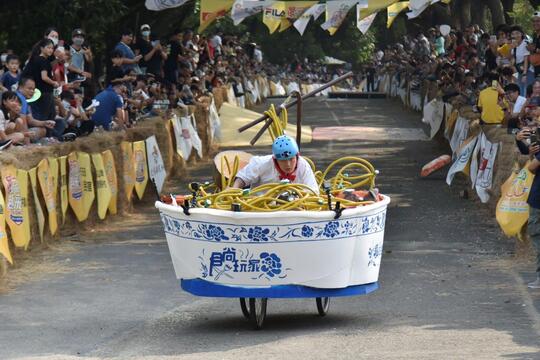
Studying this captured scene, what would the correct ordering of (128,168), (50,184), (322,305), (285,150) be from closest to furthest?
(285,150), (322,305), (50,184), (128,168)

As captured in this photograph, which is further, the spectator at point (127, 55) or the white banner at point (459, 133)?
the spectator at point (127, 55)

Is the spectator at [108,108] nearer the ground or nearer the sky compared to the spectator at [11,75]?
Result: nearer the ground

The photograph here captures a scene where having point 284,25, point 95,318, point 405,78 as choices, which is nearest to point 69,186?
point 95,318

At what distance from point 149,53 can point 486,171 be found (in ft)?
35.0

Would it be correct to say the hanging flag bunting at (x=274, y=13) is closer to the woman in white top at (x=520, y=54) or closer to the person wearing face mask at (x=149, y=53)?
the person wearing face mask at (x=149, y=53)

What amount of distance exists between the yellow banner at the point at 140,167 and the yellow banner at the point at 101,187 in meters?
1.84

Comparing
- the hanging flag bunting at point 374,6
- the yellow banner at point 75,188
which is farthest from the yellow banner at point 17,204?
the hanging flag bunting at point 374,6

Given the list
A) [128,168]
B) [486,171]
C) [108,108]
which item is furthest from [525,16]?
[128,168]

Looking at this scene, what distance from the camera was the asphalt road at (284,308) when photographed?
10.9 metres

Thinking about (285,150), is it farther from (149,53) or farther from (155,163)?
(149,53)

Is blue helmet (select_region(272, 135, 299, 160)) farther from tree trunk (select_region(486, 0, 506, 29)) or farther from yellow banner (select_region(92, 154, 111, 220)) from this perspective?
tree trunk (select_region(486, 0, 506, 29))

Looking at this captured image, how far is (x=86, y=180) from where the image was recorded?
18.6 m

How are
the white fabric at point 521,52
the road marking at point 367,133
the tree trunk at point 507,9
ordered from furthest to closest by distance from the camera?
the tree trunk at point 507,9 < the road marking at point 367,133 < the white fabric at point 521,52

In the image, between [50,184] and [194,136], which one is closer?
[50,184]
